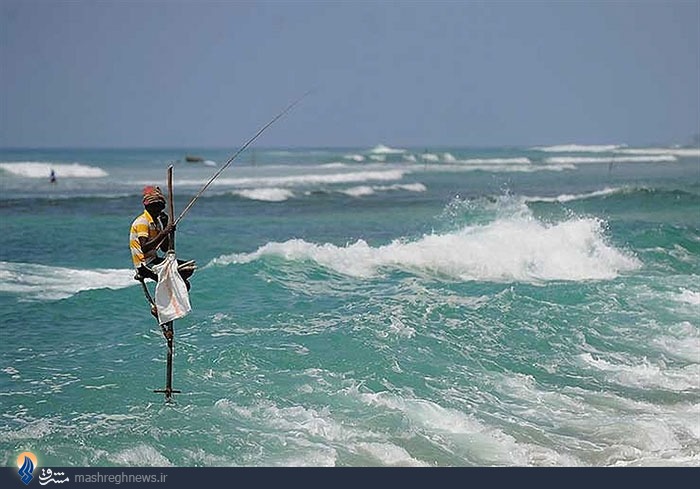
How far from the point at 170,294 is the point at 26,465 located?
1873 mm

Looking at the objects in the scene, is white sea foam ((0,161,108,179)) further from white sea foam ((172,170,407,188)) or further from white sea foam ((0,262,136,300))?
white sea foam ((0,262,136,300))

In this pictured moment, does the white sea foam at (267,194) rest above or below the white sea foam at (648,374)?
above

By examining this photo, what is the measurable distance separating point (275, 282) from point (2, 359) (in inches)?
212

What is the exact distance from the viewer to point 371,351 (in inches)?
414

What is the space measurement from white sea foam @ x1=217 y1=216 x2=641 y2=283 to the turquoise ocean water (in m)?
0.06

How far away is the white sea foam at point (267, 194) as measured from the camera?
115ft

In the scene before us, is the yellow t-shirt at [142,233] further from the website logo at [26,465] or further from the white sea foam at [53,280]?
the white sea foam at [53,280]

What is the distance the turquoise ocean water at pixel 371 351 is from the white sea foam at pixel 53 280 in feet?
0.22

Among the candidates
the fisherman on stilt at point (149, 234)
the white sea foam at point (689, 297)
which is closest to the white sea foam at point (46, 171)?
the white sea foam at point (689, 297)

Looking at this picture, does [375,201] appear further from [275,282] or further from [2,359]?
[2,359]

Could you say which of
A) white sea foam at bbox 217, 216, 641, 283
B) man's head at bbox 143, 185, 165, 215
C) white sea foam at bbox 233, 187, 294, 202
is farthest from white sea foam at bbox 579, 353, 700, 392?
white sea foam at bbox 233, 187, 294, 202
